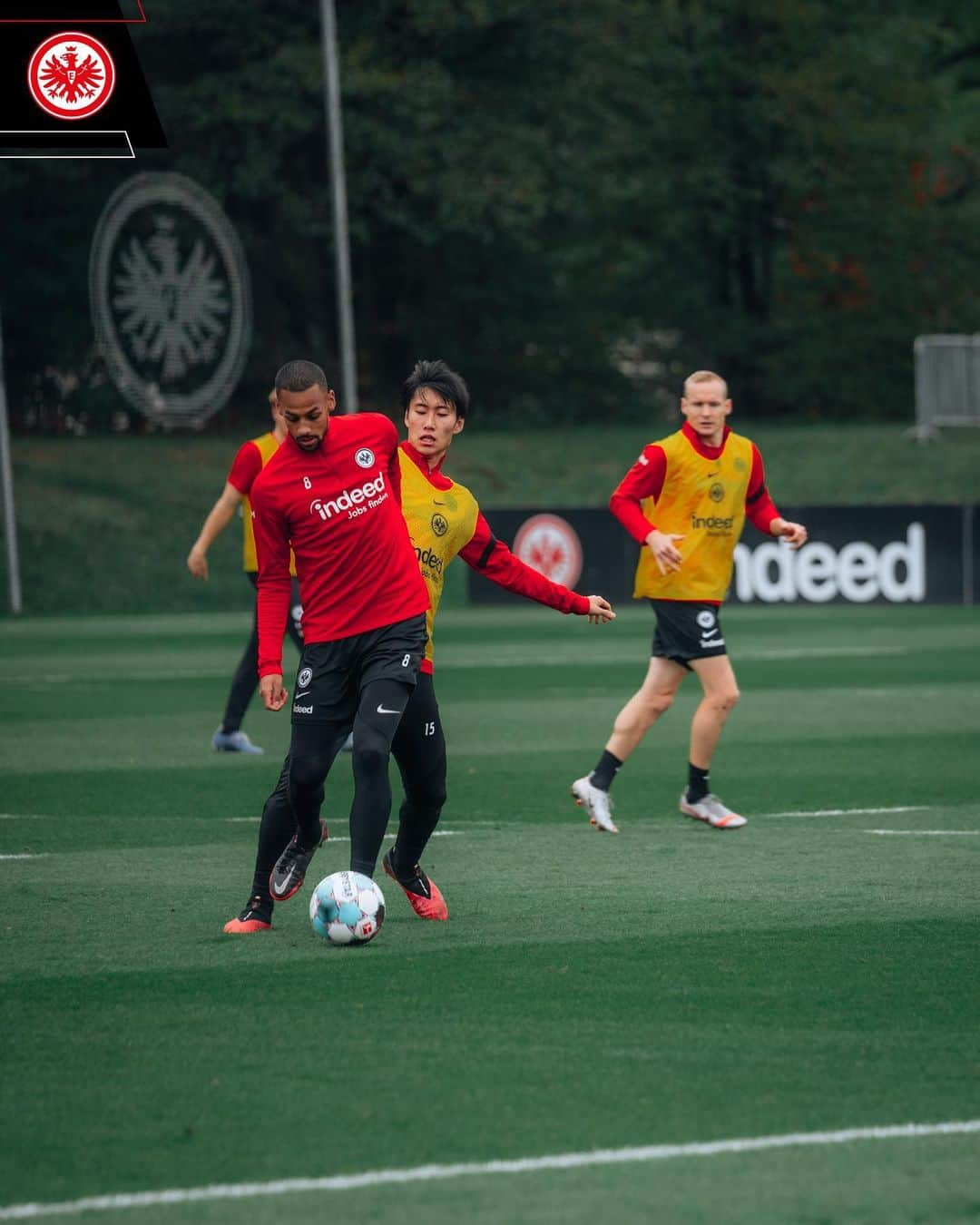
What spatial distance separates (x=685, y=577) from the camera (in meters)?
10.1

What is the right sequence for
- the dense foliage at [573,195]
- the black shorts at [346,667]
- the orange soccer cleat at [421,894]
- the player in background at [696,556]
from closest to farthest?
the black shorts at [346,667] → the orange soccer cleat at [421,894] → the player in background at [696,556] → the dense foliage at [573,195]

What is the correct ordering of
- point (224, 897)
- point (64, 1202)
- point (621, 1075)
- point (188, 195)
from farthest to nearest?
point (188, 195) < point (224, 897) < point (621, 1075) < point (64, 1202)

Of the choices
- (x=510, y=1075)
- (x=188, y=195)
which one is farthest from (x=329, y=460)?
(x=188, y=195)

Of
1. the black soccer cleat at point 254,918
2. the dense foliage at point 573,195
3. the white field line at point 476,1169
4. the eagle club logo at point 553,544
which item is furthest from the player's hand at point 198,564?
the dense foliage at point 573,195

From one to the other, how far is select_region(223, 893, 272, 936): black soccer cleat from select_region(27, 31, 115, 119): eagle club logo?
21.6 feet

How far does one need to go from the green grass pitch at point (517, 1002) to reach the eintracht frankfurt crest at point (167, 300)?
20987mm

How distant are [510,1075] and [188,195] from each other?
3519cm

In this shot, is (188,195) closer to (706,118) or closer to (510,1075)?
Answer: (706,118)

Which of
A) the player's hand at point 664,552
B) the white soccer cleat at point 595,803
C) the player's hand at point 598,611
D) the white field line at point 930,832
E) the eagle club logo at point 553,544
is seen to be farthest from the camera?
the eagle club logo at point 553,544

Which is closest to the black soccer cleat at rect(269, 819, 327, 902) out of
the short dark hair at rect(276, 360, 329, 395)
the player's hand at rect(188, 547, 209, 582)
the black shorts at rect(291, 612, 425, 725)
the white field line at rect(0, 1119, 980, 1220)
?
the black shorts at rect(291, 612, 425, 725)

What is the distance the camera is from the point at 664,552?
9.41m

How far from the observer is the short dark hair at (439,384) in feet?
24.8

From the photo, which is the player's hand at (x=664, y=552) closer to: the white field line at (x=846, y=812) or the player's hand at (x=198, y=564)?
the white field line at (x=846, y=812)

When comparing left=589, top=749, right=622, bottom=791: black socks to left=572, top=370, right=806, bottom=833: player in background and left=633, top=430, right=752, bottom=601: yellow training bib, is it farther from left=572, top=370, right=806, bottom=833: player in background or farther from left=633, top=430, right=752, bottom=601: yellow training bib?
left=633, top=430, right=752, bottom=601: yellow training bib
